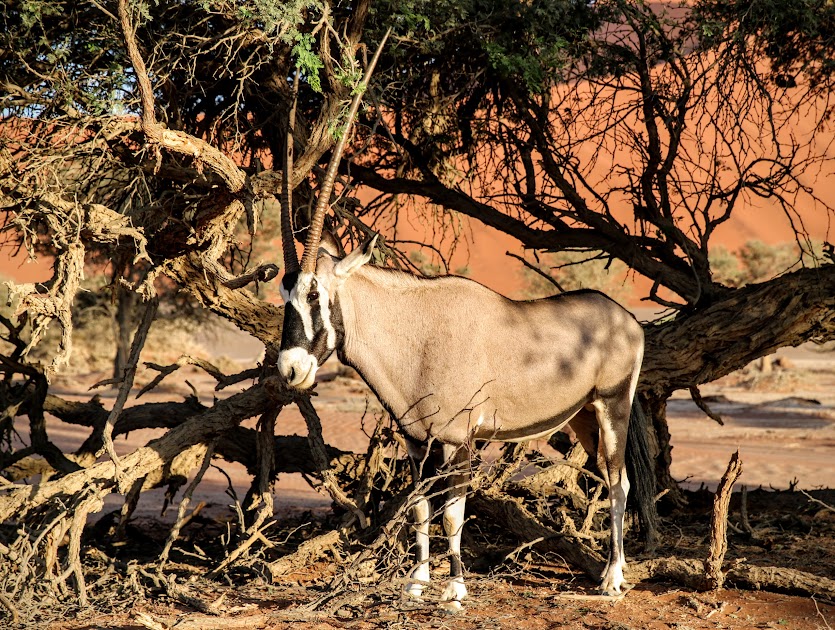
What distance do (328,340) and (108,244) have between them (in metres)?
1.97

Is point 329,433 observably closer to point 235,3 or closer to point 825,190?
point 235,3

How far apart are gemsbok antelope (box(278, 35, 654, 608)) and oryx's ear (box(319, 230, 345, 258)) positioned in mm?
16

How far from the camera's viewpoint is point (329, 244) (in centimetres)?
526

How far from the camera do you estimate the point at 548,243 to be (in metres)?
8.18

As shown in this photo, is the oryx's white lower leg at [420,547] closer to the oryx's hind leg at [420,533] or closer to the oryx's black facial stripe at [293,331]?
the oryx's hind leg at [420,533]

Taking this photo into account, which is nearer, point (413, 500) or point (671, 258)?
point (413, 500)

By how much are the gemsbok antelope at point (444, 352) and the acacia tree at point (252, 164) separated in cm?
59

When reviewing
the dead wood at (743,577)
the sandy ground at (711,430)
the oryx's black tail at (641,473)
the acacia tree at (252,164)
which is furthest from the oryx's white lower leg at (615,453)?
the sandy ground at (711,430)

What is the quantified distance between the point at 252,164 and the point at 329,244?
109 inches

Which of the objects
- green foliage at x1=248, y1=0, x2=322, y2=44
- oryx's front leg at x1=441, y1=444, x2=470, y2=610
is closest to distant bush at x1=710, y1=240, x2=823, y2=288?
green foliage at x1=248, y1=0, x2=322, y2=44

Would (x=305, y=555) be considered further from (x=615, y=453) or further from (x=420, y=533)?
(x=615, y=453)

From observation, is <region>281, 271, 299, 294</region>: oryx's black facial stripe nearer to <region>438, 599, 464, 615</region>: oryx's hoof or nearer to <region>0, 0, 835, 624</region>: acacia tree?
<region>0, 0, 835, 624</region>: acacia tree

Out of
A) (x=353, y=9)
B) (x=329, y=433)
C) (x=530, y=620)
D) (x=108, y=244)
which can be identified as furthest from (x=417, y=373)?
(x=329, y=433)

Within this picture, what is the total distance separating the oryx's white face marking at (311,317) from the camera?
4.72m
